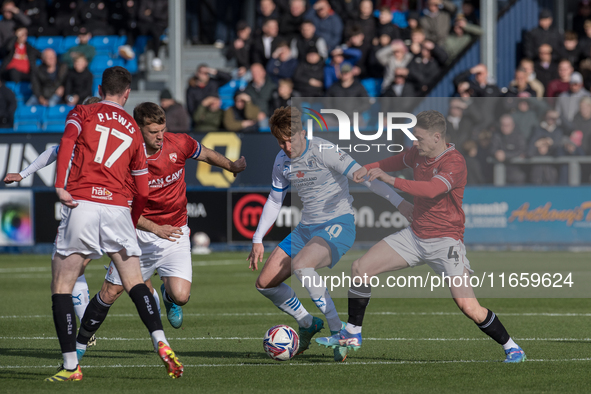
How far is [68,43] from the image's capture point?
75.0ft

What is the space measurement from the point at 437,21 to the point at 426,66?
4.58ft

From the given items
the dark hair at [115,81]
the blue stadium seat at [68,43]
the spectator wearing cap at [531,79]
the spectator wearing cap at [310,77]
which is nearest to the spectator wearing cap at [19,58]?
the blue stadium seat at [68,43]

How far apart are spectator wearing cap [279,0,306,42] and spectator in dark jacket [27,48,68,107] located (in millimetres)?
5253

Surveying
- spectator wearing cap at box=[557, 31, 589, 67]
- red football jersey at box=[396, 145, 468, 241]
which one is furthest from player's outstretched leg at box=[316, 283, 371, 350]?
spectator wearing cap at box=[557, 31, 589, 67]

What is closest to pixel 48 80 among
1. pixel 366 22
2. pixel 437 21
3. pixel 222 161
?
pixel 366 22

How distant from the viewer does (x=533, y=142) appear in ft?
55.2

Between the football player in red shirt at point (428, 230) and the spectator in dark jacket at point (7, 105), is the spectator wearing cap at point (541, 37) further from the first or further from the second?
the football player in red shirt at point (428, 230)

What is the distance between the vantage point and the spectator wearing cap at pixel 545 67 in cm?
1839

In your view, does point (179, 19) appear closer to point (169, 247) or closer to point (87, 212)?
point (169, 247)

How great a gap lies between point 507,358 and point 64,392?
3333 millimetres

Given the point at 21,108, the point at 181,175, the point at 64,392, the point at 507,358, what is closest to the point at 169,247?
the point at 181,175

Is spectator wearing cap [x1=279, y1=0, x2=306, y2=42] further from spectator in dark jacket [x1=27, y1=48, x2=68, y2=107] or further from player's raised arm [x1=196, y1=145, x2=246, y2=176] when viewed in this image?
player's raised arm [x1=196, y1=145, x2=246, y2=176]

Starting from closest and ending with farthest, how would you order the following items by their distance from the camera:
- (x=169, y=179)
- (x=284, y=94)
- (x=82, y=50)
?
(x=169, y=179)
(x=284, y=94)
(x=82, y=50)

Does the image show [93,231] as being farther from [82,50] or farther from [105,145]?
[82,50]
